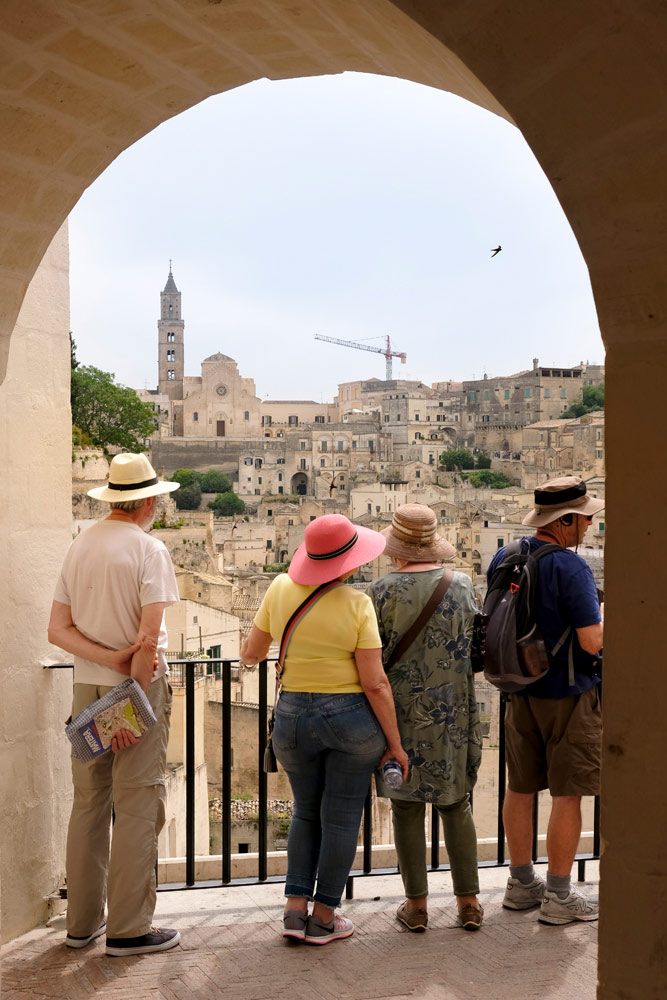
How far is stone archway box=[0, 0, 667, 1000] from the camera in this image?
4.66 ft

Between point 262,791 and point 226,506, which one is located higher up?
point 262,791

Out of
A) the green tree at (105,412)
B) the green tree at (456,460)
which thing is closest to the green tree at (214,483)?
the green tree at (456,460)

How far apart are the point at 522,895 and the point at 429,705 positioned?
0.73 m

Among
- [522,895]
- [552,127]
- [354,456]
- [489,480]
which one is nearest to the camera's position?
[552,127]

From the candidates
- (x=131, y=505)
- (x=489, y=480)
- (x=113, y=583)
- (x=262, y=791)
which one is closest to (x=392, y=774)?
(x=262, y=791)

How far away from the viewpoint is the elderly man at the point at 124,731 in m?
2.76

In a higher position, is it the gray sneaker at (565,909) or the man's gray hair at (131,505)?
the man's gray hair at (131,505)

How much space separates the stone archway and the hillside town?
74.4 feet

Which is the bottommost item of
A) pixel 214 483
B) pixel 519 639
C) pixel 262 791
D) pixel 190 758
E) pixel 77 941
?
pixel 214 483

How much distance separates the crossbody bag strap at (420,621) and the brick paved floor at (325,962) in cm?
82

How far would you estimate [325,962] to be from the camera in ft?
8.82

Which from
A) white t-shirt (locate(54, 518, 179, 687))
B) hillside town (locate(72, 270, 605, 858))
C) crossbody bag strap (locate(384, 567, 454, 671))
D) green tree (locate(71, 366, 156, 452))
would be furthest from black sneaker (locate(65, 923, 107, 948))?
green tree (locate(71, 366, 156, 452))

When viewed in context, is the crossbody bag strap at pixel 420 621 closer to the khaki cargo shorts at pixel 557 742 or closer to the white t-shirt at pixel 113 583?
the khaki cargo shorts at pixel 557 742

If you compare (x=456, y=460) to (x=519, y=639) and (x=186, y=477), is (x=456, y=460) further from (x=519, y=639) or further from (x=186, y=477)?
(x=519, y=639)
